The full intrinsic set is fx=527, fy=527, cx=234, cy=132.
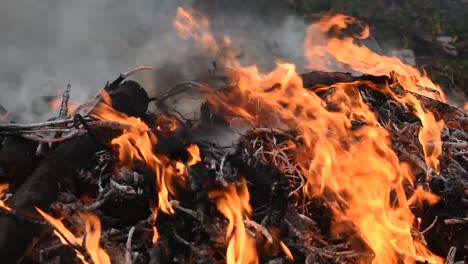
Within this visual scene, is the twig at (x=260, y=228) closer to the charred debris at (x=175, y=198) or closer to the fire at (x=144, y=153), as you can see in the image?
the charred debris at (x=175, y=198)

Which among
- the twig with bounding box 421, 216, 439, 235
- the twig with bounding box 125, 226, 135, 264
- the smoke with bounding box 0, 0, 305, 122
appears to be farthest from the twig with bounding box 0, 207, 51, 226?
the twig with bounding box 421, 216, 439, 235

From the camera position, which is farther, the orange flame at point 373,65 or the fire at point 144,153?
the orange flame at point 373,65

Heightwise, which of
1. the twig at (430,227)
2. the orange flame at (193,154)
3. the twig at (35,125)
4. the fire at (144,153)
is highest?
the twig at (35,125)

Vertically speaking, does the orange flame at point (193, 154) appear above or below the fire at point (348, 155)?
above

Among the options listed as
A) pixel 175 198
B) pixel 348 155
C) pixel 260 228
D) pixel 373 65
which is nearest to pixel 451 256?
pixel 348 155

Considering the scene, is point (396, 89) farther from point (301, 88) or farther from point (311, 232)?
point (311, 232)

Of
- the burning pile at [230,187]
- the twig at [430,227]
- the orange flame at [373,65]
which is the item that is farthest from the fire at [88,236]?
the orange flame at [373,65]

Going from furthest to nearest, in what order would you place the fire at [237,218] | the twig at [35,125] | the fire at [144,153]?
the twig at [35,125] < the fire at [144,153] < the fire at [237,218]

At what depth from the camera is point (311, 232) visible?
10.4 feet

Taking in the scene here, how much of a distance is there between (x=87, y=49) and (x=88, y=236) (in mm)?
3903

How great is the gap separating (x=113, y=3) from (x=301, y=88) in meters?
3.41

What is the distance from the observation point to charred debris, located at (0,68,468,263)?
2861mm

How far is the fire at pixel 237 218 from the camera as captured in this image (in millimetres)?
2840

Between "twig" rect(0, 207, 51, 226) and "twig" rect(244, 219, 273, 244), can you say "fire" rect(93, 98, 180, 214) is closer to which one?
"twig" rect(244, 219, 273, 244)
